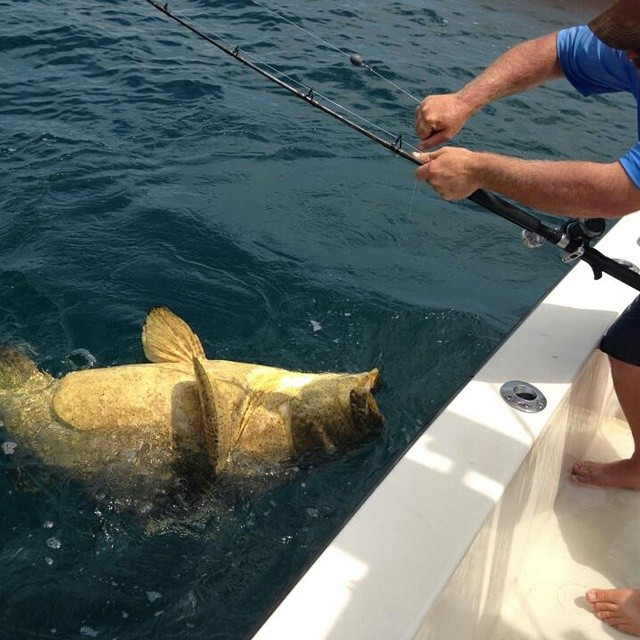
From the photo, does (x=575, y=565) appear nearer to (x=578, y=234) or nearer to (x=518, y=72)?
(x=578, y=234)

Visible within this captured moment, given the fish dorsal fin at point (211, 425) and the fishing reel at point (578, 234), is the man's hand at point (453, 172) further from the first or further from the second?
the fish dorsal fin at point (211, 425)

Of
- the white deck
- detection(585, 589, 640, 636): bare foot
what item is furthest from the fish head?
detection(585, 589, 640, 636): bare foot

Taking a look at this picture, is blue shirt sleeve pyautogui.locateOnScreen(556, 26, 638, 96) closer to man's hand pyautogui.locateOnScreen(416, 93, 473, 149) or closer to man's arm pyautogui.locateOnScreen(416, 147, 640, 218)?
man's hand pyautogui.locateOnScreen(416, 93, 473, 149)

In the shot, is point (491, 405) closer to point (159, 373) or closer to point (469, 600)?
point (469, 600)

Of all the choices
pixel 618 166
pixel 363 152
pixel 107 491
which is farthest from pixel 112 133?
pixel 618 166

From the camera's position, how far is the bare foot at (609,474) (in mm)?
3555

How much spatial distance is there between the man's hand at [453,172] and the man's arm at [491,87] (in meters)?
0.63

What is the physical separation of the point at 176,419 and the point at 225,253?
262cm

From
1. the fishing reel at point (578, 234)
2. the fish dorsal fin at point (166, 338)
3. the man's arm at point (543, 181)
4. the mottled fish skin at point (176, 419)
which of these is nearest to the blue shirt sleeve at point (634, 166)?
the man's arm at point (543, 181)

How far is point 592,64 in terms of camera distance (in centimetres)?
362

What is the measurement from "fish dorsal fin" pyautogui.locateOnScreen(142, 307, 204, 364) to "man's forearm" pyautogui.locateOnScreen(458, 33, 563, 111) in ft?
6.34

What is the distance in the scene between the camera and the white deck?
2.08 meters

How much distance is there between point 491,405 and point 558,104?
8493mm

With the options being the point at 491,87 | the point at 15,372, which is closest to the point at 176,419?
the point at 15,372
